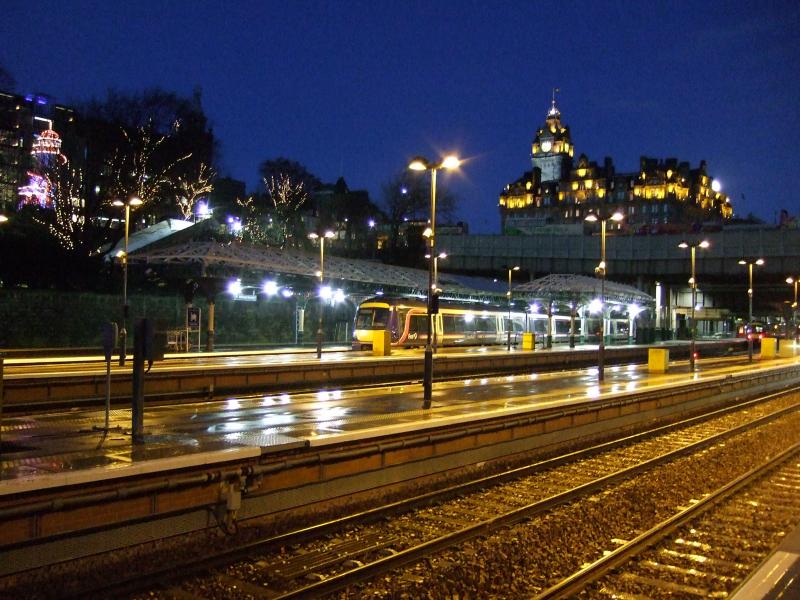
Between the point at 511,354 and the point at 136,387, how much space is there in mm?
28808

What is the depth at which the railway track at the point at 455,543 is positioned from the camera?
860 cm

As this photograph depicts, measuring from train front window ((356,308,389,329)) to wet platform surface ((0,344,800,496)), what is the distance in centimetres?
1594

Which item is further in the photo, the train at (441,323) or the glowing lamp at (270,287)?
the glowing lamp at (270,287)

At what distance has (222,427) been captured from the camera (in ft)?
51.6

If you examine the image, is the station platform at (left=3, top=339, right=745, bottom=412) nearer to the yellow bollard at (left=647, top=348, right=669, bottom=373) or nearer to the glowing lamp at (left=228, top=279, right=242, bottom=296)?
the glowing lamp at (left=228, top=279, right=242, bottom=296)

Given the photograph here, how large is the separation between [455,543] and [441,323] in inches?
1401

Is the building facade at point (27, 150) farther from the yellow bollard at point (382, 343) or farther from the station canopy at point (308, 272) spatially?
the yellow bollard at point (382, 343)

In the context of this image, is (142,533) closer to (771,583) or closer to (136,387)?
(136,387)

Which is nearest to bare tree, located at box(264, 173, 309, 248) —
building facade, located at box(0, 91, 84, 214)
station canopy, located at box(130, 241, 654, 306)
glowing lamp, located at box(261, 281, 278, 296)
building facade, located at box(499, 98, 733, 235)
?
station canopy, located at box(130, 241, 654, 306)

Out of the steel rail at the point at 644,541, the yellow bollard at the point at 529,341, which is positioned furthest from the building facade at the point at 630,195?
the steel rail at the point at 644,541

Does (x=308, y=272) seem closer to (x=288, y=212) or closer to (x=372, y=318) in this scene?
(x=372, y=318)

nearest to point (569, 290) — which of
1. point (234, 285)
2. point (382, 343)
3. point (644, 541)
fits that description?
point (382, 343)

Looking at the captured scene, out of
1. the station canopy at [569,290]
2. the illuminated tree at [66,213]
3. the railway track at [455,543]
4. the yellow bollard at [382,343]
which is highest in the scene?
the illuminated tree at [66,213]

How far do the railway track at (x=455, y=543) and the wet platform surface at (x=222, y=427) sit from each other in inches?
59.5
